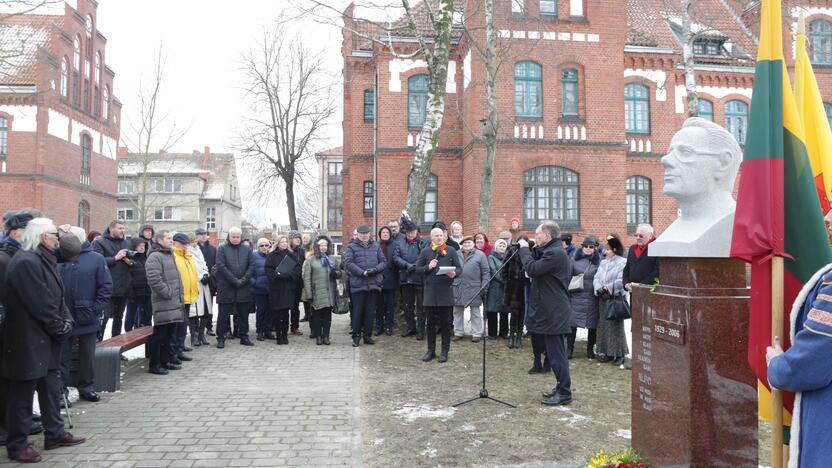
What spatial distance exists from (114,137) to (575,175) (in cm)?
2909

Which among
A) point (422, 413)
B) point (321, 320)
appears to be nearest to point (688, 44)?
point (321, 320)

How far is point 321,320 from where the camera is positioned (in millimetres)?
10164

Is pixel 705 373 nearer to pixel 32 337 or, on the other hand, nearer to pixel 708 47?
pixel 32 337

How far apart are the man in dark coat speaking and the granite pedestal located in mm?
2190

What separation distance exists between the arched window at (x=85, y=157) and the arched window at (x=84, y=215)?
4.06 feet

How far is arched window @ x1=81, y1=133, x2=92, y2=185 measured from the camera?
32.0 metres

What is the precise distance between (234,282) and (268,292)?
0.87 meters

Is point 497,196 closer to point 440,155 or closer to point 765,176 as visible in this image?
point 440,155

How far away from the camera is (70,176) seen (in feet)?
100

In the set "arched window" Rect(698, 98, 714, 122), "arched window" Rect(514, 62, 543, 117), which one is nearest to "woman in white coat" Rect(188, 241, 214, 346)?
"arched window" Rect(514, 62, 543, 117)

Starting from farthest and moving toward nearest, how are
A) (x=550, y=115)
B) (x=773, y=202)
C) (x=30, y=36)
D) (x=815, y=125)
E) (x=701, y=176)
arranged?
(x=30, y=36)
(x=550, y=115)
(x=701, y=176)
(x=815, y=125)
(x=773, y=202)

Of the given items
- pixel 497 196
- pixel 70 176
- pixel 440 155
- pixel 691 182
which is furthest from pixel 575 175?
pixel 70 176

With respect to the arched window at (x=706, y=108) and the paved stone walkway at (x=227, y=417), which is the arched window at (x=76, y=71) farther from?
the arched window at (x=706, y=108)

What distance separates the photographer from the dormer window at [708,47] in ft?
86.0
